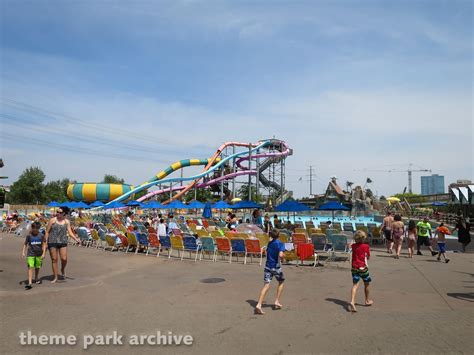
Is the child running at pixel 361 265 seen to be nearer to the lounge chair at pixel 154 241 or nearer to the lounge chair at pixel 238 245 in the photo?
the lounge chair at pixel 238 245

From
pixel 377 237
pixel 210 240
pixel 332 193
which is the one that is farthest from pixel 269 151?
pixel 210 240

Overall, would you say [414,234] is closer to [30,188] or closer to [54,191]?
[30,188]

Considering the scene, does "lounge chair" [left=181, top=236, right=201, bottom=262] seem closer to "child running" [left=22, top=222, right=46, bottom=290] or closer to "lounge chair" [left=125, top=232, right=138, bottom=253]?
"lounge chair" [left=125, top=232, right=138, bottom=253]

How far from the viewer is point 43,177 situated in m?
81.9

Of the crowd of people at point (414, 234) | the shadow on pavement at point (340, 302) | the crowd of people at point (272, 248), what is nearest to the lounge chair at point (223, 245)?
the crowd of people at point (272, 248)

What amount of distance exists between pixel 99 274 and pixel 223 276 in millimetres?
3455

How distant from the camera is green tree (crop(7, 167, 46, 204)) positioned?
7938cm

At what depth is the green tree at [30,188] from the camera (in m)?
79.4

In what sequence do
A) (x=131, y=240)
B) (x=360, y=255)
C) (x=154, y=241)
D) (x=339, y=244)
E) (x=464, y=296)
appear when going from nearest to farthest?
(x=360, y=255), (x=464, y=296), (x=339, y=244), (x=154, y=241), (x=131, y=240)

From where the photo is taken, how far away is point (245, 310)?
7.13m

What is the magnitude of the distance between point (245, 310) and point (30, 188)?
273 feet

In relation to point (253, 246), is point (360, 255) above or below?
above

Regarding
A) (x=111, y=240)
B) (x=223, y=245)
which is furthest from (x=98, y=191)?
(x=223, y=245)

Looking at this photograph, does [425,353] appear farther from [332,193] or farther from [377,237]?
[332,193]
